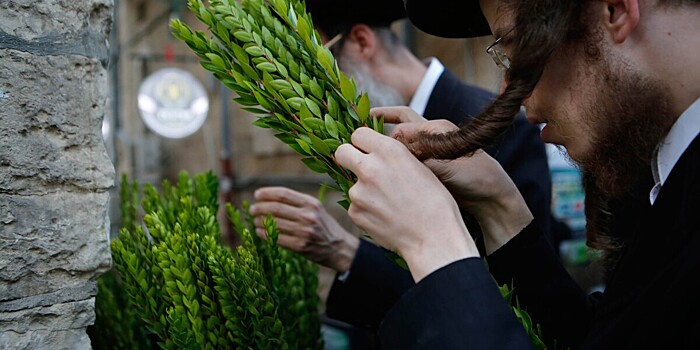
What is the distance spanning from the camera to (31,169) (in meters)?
1.11

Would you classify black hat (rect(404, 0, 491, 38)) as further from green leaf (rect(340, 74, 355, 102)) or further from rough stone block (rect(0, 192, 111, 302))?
rough stone block (rect(0, 192, 111, 302))

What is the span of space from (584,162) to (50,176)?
0.88m

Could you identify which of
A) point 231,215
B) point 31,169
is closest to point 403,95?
point 231,215

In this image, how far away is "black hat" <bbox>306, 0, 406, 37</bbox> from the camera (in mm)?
2188

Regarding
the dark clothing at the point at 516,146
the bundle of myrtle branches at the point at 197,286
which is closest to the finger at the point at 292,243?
the bundle of myrtle branches at the point at 197,286

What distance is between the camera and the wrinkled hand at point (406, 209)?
100cm

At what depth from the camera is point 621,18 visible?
1.00m

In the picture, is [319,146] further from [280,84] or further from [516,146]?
[516,146]

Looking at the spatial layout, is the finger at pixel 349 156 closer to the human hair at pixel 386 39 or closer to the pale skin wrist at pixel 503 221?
the pale skin wrist at pixel 503 221

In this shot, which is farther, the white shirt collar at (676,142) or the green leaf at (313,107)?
the green leaf at (313,107)

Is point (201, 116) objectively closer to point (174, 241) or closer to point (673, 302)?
point (174, 241)

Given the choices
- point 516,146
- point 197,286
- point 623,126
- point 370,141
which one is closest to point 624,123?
point 623,126

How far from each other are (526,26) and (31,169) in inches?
32.2

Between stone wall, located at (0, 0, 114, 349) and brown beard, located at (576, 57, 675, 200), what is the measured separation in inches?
32.9
